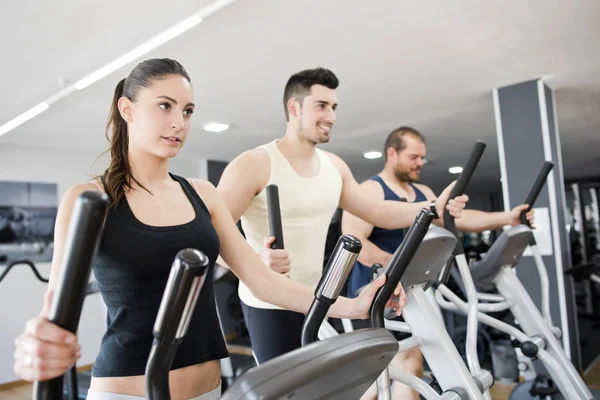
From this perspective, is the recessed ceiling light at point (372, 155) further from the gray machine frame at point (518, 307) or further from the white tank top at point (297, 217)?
the white tank top at point (297, 217)

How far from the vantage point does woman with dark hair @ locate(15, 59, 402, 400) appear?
0.95 meters

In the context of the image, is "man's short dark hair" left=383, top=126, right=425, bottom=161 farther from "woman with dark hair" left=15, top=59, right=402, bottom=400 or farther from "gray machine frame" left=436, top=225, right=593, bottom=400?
"woman with dark hair" left=15, top=59, right=402, bottom=400

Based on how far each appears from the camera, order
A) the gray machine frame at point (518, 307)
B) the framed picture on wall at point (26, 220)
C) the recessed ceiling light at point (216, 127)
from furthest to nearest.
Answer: the framed picture on wall at point (26, 220) < the recessed ceiling light at point (216, 127) < the gray machine frame at point (518, 307)

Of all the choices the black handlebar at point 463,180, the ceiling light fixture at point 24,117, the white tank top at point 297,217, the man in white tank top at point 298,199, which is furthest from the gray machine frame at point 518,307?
the ceiling light fixture at point 24,117

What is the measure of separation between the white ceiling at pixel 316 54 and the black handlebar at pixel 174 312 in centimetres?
211

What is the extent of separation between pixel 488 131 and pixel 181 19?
4.19 meters

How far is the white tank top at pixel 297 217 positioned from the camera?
5.62 feet

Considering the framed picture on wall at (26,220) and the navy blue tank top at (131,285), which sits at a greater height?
the framed picture on wall at (26,220)

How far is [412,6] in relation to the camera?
8.28 feet

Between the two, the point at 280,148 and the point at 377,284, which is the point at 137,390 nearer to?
the point at 377,284

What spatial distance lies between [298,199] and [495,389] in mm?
2904

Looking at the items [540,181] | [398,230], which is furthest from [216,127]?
[540,181]

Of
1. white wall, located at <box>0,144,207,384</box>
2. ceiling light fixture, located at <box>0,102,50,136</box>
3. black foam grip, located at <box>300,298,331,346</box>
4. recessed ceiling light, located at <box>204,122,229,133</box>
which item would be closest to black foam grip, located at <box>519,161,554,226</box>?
black foam grip, located at <box>300,298,331,346</box>

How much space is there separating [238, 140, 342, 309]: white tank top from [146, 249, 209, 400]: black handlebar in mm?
Answer: 1075
